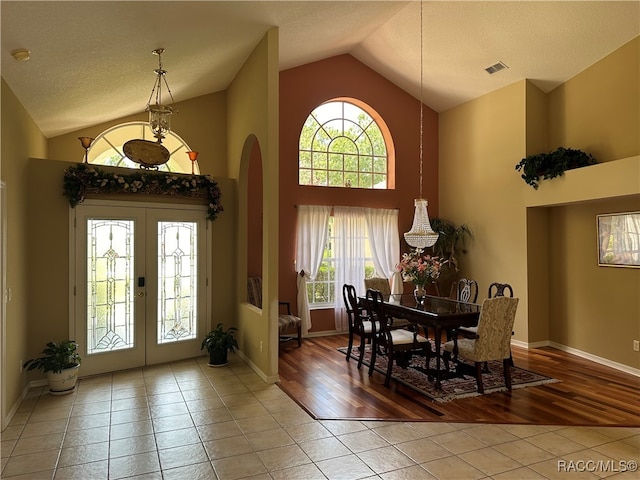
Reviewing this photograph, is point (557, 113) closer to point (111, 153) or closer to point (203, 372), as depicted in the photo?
point (203, 372)

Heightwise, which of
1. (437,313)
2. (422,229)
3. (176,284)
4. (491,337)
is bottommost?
(491,337)

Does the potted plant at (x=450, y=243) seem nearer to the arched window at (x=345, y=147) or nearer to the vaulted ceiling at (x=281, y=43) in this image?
the arched window at (x=345, y=147)

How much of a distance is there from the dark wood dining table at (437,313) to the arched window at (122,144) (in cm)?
335

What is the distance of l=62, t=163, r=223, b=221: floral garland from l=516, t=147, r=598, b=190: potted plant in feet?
13.9

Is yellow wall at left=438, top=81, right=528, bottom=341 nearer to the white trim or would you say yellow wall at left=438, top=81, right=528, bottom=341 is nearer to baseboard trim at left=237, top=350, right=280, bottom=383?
the white trim

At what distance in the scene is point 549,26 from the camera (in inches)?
196

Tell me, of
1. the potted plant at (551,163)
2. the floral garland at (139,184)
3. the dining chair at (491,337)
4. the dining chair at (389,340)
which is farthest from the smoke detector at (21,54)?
the potted plant at (551,163)

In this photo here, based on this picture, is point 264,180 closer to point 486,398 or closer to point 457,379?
point 457,379

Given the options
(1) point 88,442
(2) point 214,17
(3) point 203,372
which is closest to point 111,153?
(2) point 214,17

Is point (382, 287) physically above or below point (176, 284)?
below

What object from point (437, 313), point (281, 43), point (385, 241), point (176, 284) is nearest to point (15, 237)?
point (176, 284)

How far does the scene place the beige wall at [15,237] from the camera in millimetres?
3504

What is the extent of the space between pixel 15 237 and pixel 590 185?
243 inches

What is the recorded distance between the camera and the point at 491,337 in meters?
4.17
